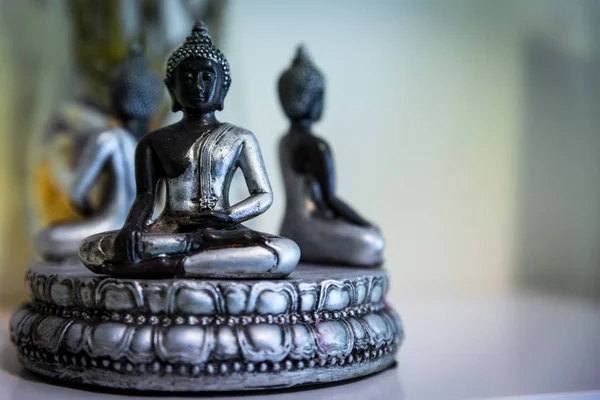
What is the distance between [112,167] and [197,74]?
0.75 metres

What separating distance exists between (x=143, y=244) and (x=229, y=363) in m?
0.25

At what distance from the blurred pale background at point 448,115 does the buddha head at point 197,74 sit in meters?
1.33

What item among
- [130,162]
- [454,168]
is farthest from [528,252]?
[130,162]

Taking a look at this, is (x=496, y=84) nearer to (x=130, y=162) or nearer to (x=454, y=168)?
(x=454, y=168)

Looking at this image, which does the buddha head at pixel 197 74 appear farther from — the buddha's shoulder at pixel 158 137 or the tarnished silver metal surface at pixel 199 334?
the tarnished silver metal surface at pixel 199 334

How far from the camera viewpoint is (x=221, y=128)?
4.58 feet

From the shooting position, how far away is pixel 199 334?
1.13m

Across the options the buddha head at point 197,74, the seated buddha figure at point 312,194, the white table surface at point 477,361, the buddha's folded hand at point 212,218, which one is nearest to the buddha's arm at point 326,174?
the seated buddha figure at point 312,194

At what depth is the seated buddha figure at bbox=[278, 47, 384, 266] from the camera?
1.77 meters

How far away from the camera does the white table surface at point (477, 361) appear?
1.22 meters

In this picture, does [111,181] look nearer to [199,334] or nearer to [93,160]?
[93,160]

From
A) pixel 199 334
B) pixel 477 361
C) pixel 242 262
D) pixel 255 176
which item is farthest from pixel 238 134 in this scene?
pixel 477 361

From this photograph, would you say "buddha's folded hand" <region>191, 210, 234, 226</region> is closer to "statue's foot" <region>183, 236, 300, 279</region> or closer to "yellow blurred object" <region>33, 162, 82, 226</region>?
"statue's foot" <region>183, 236, 300, 279</region>

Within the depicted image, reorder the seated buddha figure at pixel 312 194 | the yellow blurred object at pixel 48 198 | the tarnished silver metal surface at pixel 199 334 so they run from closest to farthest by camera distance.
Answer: the tarnished silver metal surface at pixel 199 334 < the seated buddha figure at pixel 312 194 < the yellow blurred object at pixel 48 198
